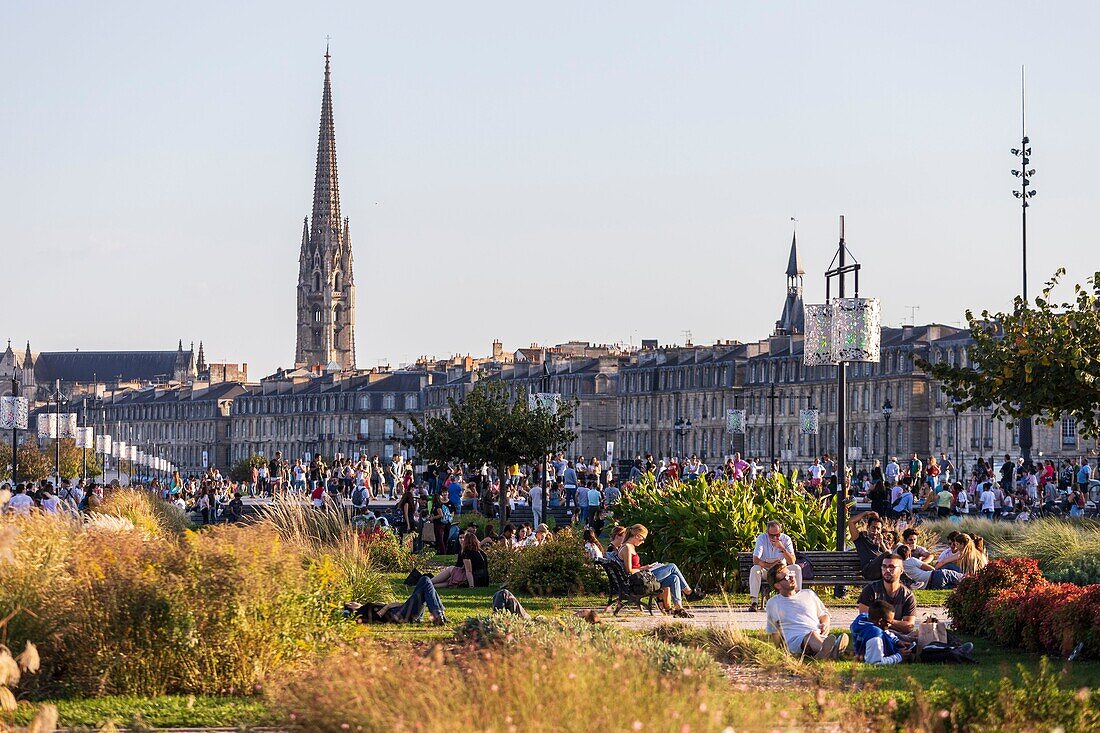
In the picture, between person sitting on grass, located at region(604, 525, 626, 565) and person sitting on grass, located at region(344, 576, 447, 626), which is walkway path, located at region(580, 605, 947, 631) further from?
person sitting on grass, located at region(344, 576, 447, 626)

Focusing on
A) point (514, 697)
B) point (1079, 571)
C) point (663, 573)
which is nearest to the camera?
point (514, 697)

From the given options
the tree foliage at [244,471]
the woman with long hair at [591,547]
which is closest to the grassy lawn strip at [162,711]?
the woman with long hair at [591,547]

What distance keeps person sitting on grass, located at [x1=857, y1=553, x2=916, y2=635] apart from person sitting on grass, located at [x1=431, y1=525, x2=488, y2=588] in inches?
311

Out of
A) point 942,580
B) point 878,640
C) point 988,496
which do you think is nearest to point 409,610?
point 878,640

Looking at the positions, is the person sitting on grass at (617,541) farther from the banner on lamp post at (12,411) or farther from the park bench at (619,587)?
the banner on lamp post at (12,411)

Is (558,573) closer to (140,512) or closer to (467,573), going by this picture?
(467,573)

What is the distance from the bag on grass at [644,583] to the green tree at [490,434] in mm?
20588

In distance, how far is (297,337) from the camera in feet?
656

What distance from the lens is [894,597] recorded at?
52.0 ft

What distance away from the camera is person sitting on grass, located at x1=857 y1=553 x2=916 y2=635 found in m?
15.7

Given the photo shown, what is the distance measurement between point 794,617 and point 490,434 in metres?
25.3

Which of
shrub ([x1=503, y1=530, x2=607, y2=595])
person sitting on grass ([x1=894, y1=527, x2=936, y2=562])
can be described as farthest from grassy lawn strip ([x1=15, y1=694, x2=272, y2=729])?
person sitting on grass ([x1=894, y1=527, x2=936, y2=562])

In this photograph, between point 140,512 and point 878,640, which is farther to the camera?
point 140,512

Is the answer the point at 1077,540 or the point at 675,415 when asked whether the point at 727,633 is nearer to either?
the point at 1077,540
